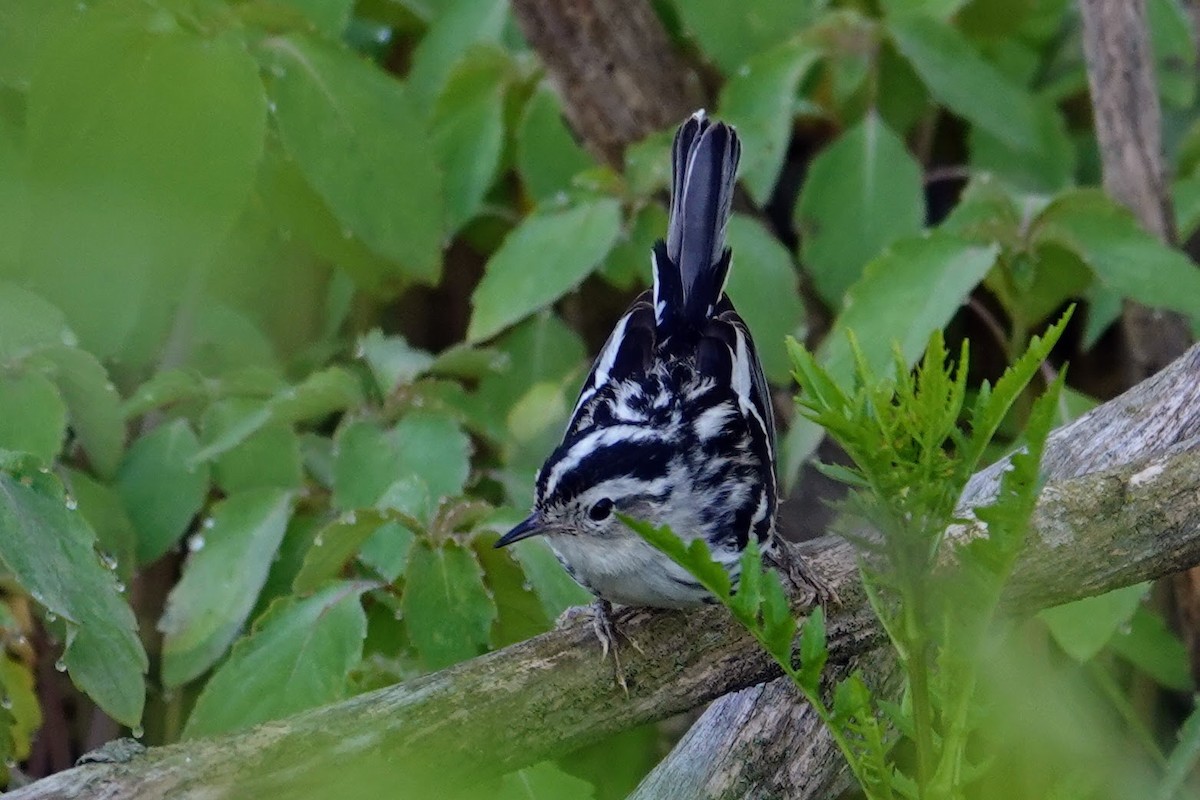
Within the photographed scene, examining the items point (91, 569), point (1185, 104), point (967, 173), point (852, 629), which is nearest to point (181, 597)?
point (91, 569)

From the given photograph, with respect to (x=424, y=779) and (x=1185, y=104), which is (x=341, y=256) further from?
(x=424, y=779)

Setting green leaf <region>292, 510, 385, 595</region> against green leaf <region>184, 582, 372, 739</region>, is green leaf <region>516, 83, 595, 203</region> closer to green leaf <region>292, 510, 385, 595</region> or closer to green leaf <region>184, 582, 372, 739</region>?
green leaf <region>292, 510, 385, 595</region>

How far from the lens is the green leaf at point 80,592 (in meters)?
2.04

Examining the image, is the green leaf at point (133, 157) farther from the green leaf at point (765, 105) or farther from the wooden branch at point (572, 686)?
the green leaf at point (765, 105)

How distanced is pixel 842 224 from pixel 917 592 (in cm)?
255

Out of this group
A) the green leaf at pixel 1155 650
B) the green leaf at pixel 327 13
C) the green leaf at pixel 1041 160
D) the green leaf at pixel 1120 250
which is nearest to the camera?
the green leaf at pixel 1120 250

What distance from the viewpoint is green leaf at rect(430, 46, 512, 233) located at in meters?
3.87

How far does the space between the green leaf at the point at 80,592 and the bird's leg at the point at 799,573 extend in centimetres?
100

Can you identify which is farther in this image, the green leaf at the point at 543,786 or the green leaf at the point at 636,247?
the green leaf at the point at 636,247

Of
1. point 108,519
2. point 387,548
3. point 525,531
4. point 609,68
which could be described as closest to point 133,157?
point 525,531

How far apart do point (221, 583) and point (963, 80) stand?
7.26ft

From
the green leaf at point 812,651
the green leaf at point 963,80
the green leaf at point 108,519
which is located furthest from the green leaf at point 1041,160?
the green leaf at point 812,651

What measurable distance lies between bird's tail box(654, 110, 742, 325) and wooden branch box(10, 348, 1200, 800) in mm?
729

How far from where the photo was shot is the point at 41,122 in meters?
2.37
